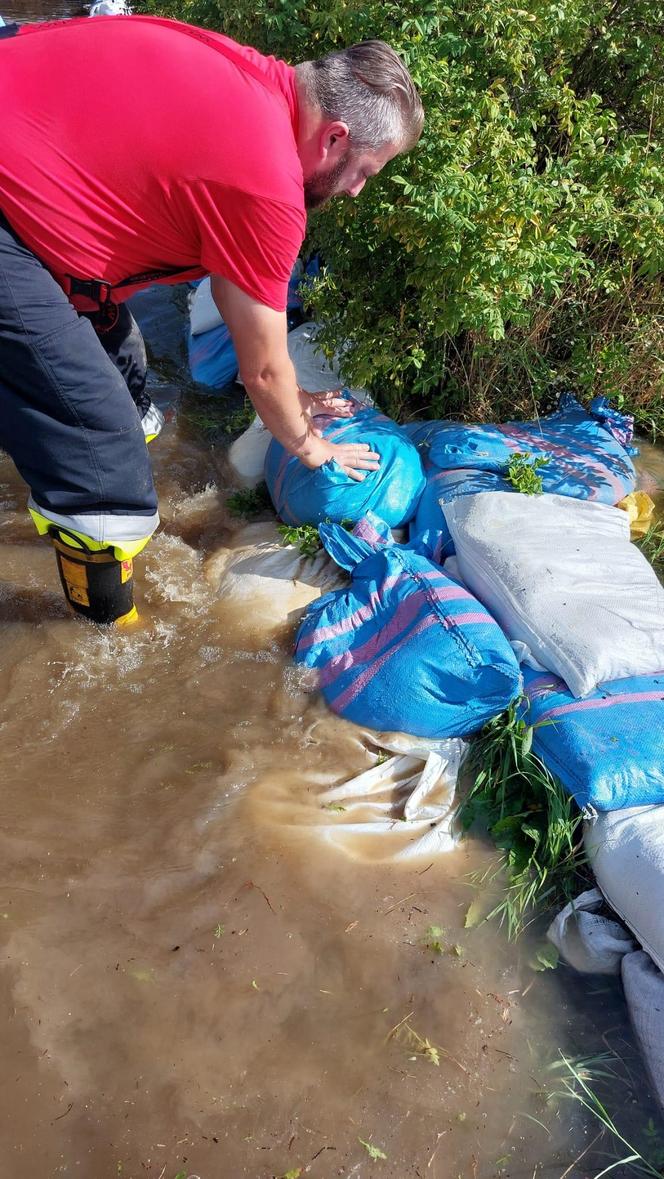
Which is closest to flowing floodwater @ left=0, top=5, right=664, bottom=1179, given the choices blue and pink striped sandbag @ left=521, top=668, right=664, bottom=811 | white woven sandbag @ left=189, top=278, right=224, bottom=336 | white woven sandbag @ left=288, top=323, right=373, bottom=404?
blue and pink striped sandbag @ left=521, top=668, right=664, bottom=811

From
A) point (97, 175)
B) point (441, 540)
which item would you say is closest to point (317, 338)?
point (441, 540)

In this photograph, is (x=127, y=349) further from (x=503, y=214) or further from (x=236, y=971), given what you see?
(x=236, y=971)

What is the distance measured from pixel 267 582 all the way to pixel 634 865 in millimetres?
1402

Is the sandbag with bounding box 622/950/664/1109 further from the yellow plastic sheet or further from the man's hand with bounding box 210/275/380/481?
the yellow plastic sheet

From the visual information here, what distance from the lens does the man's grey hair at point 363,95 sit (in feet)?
6.05

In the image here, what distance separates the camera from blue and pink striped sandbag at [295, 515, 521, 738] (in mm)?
2293

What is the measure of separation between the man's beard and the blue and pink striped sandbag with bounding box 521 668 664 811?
1356mm

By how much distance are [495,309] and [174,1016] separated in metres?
2.14

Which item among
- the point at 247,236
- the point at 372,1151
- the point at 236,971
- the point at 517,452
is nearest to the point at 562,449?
the point at 517,452

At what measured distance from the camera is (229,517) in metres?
3.29

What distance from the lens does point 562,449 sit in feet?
9.81

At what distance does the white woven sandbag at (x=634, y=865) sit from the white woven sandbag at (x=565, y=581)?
358 mm

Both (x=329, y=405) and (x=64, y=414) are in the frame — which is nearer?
(x=64, y=414)

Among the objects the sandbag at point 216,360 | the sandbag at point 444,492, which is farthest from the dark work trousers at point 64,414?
the sandbag at point 216,360
